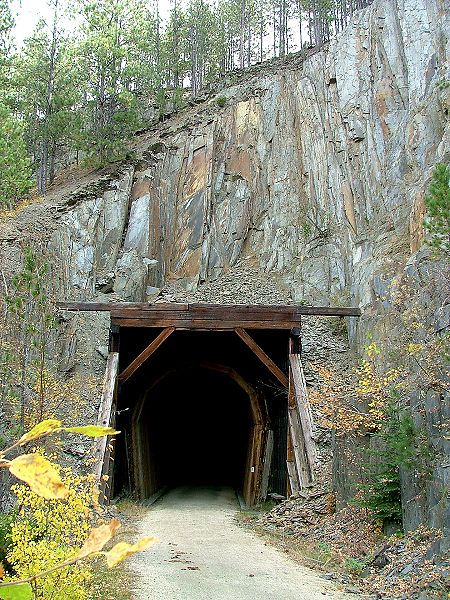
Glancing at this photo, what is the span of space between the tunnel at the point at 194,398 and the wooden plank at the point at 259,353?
766mm

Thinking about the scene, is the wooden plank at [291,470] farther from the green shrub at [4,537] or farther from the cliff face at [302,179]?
the green shrub at [4,537]

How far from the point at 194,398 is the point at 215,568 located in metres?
22.2

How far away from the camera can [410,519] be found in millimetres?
9492

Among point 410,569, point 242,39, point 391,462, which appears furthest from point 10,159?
point 242,39

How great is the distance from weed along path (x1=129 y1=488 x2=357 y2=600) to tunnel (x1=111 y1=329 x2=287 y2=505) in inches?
166

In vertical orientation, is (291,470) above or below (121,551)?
below

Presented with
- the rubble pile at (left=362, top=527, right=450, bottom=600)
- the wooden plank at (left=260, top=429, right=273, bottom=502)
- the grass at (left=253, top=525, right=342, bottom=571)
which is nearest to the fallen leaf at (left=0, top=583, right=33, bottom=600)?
the rubble pile at (left=362, top=527, right=450, bottom=600)

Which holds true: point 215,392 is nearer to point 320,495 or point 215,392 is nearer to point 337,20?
point 320,495

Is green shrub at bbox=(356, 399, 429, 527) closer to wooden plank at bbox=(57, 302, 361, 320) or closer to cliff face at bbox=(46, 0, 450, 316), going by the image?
wooden plank at bbox=(57, 302, 361, 320)

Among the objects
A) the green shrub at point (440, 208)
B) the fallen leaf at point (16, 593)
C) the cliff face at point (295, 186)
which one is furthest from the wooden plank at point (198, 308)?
the fallen leaf at point (16, 593)

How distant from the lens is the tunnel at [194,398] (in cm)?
1978

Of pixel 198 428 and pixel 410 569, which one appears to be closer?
pixel 410 569

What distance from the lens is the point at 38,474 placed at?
133 cm

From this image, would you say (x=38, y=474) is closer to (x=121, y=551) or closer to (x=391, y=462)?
(x=121, y=551)
